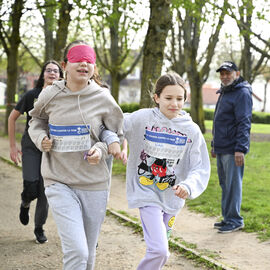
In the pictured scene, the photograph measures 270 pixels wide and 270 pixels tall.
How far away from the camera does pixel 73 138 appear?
13.2 ft

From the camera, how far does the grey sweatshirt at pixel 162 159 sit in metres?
4.29

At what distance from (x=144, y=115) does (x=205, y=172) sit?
721mm

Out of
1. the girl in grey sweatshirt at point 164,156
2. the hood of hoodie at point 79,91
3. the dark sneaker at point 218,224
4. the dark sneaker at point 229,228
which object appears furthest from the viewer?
the dark sneaker at point 218,224

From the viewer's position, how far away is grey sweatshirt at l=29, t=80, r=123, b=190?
4027mm

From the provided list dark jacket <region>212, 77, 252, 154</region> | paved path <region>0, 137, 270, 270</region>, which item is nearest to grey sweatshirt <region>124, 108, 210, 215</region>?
paved path <region>0, 137, 270, 270</region>

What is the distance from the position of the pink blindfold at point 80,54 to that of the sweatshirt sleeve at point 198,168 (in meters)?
1.11

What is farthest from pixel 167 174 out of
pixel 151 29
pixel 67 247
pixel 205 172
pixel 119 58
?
pixel 119 58

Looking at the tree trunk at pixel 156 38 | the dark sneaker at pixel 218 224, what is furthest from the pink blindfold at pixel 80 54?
the tree trunk at pixel 156 38

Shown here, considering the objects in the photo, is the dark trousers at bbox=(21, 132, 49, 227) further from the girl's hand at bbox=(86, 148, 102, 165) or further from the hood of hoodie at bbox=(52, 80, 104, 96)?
the girl's hand at bbox=(86, 148, 102, 165)

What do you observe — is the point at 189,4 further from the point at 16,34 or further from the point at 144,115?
the point at 144,115

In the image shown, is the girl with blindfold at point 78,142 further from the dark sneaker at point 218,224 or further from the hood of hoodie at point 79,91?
the dark sneaker at point 218,224

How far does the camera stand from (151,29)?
12328 millimetres

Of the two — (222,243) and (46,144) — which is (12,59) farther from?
(46,144)

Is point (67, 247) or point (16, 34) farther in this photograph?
point (16, 34)
